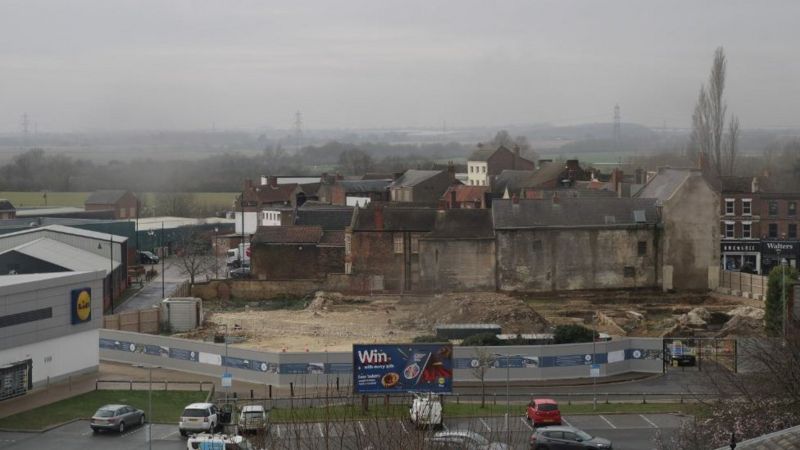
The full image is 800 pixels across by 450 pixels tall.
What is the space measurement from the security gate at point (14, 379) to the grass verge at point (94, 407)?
129cm

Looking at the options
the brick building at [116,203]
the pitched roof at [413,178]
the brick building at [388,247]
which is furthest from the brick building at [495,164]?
the brick building at [388,247]

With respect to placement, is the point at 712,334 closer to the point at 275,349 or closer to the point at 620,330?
the point at 620,330

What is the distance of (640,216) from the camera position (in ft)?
185

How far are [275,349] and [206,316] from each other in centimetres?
870

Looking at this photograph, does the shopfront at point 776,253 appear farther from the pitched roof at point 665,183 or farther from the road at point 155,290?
the road at point 155,290

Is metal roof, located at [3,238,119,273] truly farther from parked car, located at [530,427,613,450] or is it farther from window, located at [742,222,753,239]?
window, located at [742,222,753,239]

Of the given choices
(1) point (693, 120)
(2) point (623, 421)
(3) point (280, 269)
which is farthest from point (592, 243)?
(1) point (693, 120)

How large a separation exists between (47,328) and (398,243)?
24.4 metres

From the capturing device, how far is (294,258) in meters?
58.0

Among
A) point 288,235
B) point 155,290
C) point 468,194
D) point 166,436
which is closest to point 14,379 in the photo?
point 166,436

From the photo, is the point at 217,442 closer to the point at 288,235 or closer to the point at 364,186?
the point at 288,235

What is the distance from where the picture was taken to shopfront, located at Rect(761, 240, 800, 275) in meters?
62.9

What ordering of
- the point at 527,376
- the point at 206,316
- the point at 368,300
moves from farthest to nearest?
the point at 368,300 < the point at 206,316 < the point at 527,376

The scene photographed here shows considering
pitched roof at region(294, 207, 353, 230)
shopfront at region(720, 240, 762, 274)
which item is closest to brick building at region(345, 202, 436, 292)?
pitched roof at region(294, 207, 353, 230)
